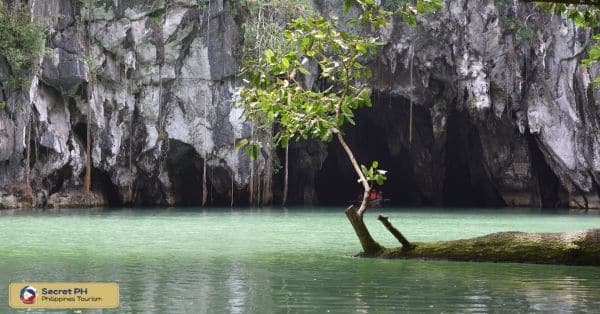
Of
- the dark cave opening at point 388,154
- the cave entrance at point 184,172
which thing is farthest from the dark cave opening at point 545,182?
the cave entrance at point 184,172

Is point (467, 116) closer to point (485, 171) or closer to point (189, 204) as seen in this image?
point (485, 171)

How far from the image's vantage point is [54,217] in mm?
20828

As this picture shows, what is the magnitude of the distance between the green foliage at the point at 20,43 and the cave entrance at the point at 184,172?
616 cm

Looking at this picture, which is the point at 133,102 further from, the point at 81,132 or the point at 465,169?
the point at 465,169

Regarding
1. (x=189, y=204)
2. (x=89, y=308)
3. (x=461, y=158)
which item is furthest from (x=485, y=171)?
(x=89, y=308)

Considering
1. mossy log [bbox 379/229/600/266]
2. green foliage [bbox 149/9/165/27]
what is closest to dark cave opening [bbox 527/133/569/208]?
green foliage [bbox 149/9/165/27]

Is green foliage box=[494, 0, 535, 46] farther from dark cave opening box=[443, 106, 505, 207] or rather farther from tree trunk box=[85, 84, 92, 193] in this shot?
tree trunk box=[85, 84, 92, 193]

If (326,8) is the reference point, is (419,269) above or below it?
A: below

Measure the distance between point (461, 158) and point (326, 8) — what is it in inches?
396

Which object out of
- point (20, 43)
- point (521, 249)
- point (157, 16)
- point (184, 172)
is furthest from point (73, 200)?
point (521, 249)

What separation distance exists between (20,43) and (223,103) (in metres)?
7.57

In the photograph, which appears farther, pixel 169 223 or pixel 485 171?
pixel 485 171

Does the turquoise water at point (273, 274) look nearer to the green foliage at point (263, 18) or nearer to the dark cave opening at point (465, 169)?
the green foliage at point (263, 18)

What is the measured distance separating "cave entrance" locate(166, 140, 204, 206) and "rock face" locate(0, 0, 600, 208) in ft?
0.19
